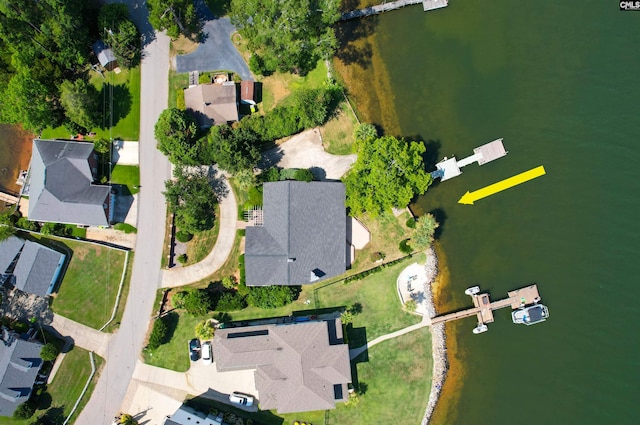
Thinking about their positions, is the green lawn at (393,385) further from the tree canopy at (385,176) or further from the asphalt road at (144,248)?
the asphalt road at (144,248)

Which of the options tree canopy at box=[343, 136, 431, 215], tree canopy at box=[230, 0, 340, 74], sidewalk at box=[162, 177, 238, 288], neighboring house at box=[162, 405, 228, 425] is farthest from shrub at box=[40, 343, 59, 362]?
tree canopy at box=[230, 0, 340, 74]

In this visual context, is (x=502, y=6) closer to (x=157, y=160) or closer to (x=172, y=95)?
(x=172, y=95)

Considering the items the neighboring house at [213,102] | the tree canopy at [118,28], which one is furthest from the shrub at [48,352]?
the tree canopy at [118,28]

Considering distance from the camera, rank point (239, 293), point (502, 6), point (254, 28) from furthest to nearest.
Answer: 1. point (502, 6)
2. point (239, 293)
3. point (254, 28)

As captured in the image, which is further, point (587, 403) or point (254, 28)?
point (587, 403)

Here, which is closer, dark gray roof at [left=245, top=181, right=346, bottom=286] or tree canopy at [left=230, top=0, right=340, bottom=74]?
tree canopy at [left=230, top=0, right=340, bottom=74]

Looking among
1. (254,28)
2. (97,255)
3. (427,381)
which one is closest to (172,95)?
(254,28)

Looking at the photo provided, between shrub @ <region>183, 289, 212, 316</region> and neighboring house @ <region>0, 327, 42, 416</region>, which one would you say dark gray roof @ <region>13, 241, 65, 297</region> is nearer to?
neighboring house @ <region>0, 327, 42, 416</region>
